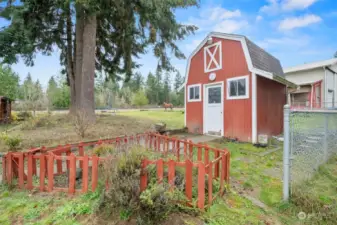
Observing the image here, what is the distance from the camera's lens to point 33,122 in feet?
28.0

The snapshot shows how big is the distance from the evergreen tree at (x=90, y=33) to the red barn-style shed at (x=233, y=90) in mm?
2895

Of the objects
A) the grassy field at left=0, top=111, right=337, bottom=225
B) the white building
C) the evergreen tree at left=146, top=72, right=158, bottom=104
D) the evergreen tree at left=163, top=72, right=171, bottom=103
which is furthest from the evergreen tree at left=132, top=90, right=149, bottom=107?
the grassy field at left=0, top=111, right=337, bottom=225

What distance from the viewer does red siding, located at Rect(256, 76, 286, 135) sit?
6953 millimetres

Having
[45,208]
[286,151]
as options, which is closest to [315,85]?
[286,151]

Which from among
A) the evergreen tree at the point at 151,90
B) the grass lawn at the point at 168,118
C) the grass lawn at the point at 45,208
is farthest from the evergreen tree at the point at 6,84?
the evergreen tree at the point at 151,90

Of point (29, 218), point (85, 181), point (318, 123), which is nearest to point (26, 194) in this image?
point (29, 218)

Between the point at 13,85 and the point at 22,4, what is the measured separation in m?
19.4

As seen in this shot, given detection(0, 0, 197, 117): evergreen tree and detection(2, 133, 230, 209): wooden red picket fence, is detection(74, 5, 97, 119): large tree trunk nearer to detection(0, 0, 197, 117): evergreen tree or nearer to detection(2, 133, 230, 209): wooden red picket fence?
detection(0, 0, 197, 117): evergreen tree

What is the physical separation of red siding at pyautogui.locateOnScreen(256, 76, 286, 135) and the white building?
218cm

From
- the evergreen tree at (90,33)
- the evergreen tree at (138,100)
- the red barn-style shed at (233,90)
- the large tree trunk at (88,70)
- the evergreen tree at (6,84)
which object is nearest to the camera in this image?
the red barn-style shed at (233,90)

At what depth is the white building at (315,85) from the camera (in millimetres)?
9977

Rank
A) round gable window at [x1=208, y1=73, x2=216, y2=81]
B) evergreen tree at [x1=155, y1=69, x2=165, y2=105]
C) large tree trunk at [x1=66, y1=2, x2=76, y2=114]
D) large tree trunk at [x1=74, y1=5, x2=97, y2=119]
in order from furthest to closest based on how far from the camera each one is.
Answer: evergreen tree at [x1=155, y1=69, x2=165, y2=105], large tree trunk at [x1=66, y1=2, x2=76, y2=114], large tree trunk at [x1=74, y1=5, x2=97, y2=119], round gable window at [x1=208, y1=73, x2=216, y2=81]

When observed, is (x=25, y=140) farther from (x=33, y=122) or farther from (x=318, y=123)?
(x=318, y=123)

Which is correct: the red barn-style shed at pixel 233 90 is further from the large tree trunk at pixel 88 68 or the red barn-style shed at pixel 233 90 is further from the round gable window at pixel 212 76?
the large tree trunk at pixel 88 68
